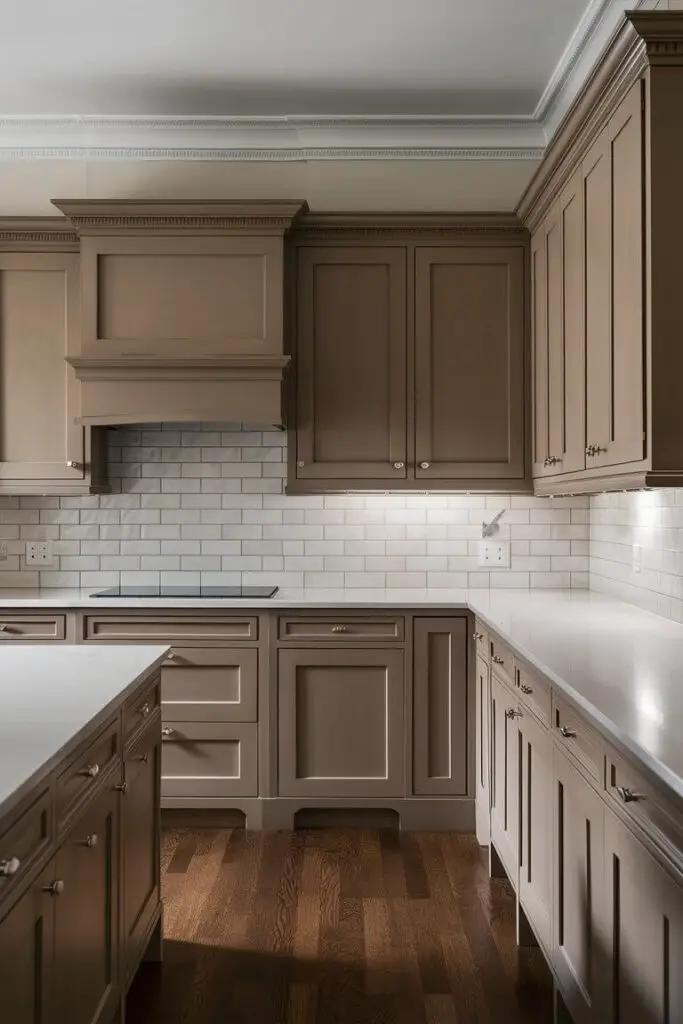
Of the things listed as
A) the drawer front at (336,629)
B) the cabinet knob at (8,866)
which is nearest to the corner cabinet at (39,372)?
the drawer front at (336,629)

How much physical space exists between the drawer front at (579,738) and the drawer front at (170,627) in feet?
5.96

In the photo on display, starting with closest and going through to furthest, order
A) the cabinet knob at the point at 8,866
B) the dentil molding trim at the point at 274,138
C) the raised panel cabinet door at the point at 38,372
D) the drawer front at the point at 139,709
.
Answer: the cabinet knob at the point at 8,866
the drawer front at the point at 139,709
the raised panel cabinet door at the point at 38,372
the dentil molding trim at the point at 274,138

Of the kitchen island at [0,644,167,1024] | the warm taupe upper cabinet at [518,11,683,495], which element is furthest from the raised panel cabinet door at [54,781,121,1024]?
the warm taupe upper cabinet at [518,11,683,495]

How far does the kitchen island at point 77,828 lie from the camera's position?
1.46 metres

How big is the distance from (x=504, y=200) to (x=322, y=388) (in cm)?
134

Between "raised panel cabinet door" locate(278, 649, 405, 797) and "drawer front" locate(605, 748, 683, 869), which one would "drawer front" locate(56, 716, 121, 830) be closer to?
"drawer front" locate(605, 748, 683, 869)

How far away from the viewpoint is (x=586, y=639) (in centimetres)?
275

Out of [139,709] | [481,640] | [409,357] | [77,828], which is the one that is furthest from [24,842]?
[409,357]

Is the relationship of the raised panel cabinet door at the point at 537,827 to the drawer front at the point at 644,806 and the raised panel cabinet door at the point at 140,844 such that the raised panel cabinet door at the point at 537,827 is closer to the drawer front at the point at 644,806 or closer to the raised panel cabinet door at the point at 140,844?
the drawer front at the point at 644,806

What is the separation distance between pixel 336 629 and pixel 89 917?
6.77ft

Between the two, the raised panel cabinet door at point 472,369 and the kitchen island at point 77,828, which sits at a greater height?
the raised panel cabinet door at point 472,369

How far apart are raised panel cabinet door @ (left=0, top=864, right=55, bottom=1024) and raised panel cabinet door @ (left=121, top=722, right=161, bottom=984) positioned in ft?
1.89

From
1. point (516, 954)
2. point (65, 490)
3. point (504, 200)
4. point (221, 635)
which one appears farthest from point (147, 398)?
point (516, 954)

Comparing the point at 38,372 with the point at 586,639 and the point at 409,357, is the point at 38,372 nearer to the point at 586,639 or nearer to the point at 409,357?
the point at 409,357
